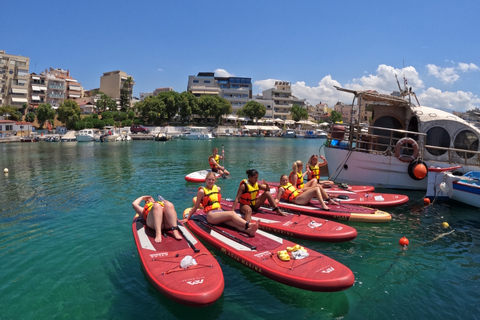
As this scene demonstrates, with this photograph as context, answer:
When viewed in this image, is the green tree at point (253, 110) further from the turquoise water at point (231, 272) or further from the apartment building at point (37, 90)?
the turquoise water at point (231, 272)

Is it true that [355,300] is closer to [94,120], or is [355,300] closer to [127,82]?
[94,120]

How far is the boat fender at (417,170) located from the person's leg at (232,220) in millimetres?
13004

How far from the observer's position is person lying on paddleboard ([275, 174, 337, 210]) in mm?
12633

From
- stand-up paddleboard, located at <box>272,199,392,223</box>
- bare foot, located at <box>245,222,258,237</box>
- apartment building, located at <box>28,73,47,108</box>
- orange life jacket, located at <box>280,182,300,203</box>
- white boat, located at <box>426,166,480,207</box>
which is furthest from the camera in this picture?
apartment building, located at <box>28,73,47,108</box>

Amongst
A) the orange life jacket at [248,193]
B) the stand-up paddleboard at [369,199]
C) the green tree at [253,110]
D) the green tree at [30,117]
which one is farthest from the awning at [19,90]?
the orange life jacket at [248,193]

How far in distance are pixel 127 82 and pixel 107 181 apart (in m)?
92.8

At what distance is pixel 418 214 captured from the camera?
14133mm

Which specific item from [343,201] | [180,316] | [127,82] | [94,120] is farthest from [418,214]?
[127,82]

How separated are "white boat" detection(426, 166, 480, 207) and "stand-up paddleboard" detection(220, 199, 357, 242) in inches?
336

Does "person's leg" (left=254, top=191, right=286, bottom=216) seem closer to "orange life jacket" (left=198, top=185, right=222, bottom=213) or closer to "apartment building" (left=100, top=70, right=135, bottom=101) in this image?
"orange life jacket" (left=198, top=185, right=222, bottom=213)

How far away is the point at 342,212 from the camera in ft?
39.3

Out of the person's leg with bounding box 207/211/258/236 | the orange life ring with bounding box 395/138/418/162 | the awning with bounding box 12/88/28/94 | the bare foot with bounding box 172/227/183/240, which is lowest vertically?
the bare foot with bounding box 172/227/183/240

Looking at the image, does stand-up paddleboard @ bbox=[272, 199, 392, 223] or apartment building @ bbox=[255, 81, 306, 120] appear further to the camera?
apartment building @ bbox=[255, 81, 306, 120]

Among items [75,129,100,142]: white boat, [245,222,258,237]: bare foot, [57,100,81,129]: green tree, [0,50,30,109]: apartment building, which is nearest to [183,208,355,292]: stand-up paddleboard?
[245,222,258,237]: bare foot
